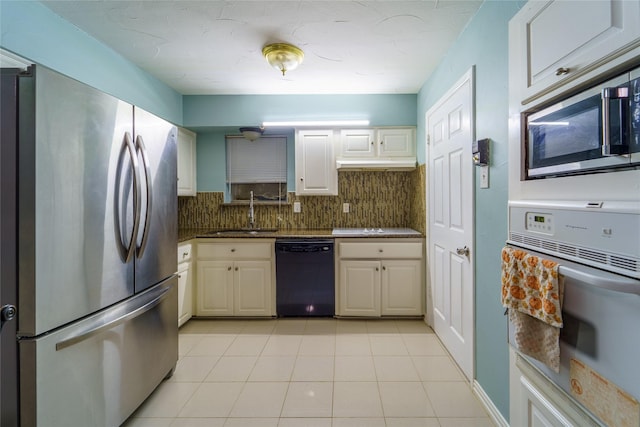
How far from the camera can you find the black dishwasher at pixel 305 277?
2.92 metres

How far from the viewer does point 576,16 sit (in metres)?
0.91

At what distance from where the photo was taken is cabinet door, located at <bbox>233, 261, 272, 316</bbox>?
9.80 feet

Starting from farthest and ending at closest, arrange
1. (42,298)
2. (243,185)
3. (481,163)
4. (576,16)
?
(243,185)
(481,163)
(42,298)
(576,16)

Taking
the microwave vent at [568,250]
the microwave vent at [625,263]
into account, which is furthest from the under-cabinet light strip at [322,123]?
the microwave vent at [625,263]

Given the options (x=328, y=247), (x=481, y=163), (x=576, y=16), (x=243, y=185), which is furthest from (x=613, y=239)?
(x=243, y=185)

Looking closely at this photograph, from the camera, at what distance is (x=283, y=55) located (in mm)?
2205

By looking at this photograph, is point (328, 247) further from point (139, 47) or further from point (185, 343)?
point (139, 47)

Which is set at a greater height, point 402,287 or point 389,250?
point 389,250

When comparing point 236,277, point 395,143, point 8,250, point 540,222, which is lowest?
point 236,277

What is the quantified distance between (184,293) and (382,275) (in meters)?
1.93

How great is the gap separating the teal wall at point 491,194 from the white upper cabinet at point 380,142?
128 centimetres

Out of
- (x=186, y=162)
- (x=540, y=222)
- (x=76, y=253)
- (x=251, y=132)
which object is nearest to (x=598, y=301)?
(x=540, y=222)

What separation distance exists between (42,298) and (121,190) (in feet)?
1.86

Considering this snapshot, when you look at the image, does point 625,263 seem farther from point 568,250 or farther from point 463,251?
point 463,251
